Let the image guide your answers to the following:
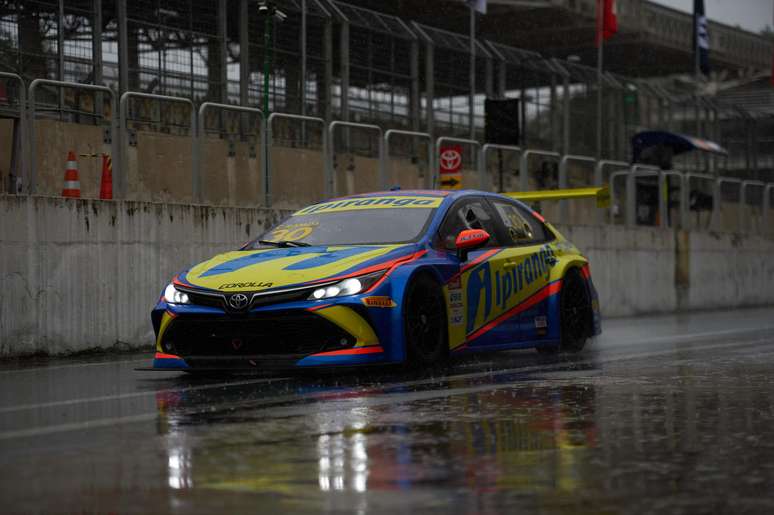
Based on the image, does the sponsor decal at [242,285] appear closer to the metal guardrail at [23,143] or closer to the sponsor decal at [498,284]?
the sponsor decal at [498,284]

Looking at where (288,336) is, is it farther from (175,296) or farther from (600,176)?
(600,176)

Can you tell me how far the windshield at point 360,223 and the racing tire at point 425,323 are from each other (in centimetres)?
53

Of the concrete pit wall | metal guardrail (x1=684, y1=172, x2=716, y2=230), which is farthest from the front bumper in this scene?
metal guardrail (x1=684, y1=172, x2=716, y2=230)

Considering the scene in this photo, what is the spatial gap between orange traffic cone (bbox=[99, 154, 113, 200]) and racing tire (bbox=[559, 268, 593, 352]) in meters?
4.67

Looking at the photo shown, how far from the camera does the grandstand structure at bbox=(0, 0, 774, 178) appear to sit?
1018 inches

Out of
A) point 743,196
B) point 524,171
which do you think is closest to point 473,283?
point 524,171

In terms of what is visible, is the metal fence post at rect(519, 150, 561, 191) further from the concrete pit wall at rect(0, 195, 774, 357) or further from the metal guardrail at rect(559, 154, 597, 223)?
the concrete pit wall at rect(0, 195, 774, 357)

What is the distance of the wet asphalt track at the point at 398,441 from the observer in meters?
5.58

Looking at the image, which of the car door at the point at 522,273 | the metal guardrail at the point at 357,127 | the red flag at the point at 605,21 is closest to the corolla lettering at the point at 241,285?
the car door at the point at 522,273

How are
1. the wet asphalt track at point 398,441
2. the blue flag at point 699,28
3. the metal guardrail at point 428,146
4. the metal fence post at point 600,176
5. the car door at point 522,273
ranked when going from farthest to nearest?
the blue flag at point 699,28, the metal fence post at point 600,176, the metal guardrail at point 428,146, the car door at point 522,273, the wet asphalt track at point 398,441

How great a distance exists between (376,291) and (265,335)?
81 centimetres

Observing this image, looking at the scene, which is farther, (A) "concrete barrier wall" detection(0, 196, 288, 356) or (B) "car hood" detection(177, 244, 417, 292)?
(A) "concrete barrier wall" detection(0, 196, 288, 356)

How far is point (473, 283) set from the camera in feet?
39.3

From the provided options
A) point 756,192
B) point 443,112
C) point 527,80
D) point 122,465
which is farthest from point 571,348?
point 527,80
